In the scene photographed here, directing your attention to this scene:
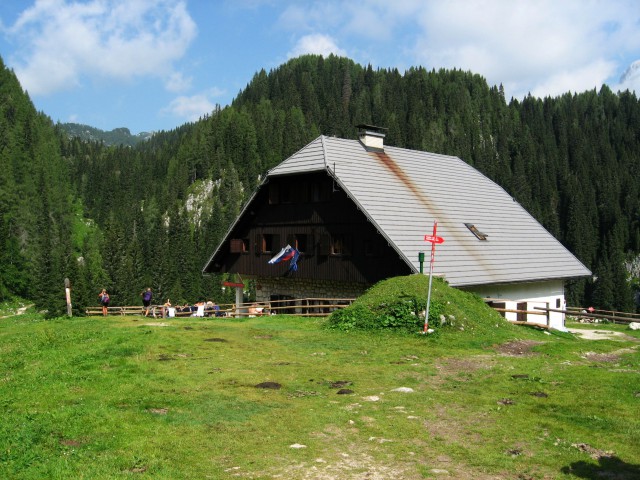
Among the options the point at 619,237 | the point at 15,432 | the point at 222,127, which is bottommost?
the point at 15,432

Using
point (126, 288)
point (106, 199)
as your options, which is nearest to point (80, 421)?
point (126, 288)

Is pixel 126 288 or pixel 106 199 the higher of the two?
pixel 106 199

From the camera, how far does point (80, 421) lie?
10.4 metres

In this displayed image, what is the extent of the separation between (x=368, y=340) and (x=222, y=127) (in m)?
173

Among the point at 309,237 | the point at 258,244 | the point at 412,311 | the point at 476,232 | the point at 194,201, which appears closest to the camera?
the point at 412,311

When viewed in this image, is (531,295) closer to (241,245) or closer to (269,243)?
(269,243)

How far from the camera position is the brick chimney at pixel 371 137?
34.9m

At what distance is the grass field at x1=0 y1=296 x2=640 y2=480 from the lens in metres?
8.77

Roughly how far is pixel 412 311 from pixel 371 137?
1684 centimetres

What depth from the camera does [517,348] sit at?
18.0 meters

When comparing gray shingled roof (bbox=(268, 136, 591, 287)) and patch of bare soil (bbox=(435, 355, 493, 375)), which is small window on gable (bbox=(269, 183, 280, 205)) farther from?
patch of bare soil (bbox=(435, 355, 493, 375))

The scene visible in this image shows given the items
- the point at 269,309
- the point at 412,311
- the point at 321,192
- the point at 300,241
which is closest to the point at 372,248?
the point at 321,192

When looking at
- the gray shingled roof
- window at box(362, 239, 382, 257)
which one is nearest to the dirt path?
the gray shingled roof

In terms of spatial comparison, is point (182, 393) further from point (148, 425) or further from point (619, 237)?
point (619, 237)
